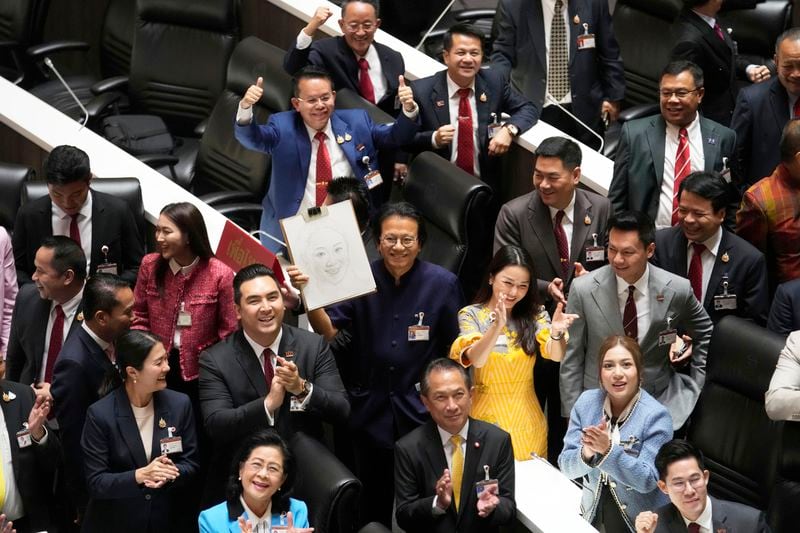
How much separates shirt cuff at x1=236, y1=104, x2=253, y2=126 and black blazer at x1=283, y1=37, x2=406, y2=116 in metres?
0.61

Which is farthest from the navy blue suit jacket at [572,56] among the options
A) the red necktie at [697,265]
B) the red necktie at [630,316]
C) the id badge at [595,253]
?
the red necktie at [630,316]

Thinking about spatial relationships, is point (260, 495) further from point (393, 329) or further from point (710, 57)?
point (710, 57)

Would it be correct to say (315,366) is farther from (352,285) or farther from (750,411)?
(750,411)

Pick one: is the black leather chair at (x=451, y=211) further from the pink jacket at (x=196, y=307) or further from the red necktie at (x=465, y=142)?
the pink jacket at (x=196, y=307)

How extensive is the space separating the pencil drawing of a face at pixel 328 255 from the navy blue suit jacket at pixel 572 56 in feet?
5.22

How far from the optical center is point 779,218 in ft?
16.3

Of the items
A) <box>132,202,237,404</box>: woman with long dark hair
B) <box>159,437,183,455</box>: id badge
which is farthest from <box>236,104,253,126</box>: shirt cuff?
<box>159,437,183,455</box>: id badge

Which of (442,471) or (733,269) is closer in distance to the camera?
(442,471)

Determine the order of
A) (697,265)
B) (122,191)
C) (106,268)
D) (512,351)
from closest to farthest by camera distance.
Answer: (512,351)
(697,265)
(106,268)
(122,191)

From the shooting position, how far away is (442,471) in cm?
431

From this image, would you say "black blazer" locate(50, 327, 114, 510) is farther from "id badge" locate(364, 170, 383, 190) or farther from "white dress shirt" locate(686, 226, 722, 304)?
"white dress shirt" locate(686, 226, 722, 304)

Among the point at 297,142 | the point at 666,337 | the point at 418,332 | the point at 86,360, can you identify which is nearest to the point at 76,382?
the point at 86,360

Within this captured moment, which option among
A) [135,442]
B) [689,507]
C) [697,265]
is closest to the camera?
[689,507]

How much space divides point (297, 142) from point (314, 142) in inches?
2.6
